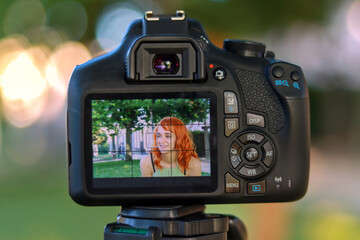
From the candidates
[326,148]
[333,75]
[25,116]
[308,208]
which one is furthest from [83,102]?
[25,116]

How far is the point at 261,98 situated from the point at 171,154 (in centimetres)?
19

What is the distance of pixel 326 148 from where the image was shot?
5.66 meters

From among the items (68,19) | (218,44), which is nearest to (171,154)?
(218,44)

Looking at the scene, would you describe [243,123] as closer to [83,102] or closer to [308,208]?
[83,102]

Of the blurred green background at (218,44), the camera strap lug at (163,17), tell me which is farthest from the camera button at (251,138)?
the blurred green background at (218,44)

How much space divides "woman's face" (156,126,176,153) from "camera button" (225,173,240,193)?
0.11 m

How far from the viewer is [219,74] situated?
887mm

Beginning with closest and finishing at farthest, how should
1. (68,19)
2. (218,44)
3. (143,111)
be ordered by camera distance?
(143,111), (218,44), (68,19)

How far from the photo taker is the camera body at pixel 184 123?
2.83 feet

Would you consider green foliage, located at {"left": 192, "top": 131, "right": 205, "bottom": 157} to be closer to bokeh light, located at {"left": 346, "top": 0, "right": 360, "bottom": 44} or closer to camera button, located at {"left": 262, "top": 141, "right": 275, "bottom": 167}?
camera button, located at {"left": 262, "top": 141, "right": 275, "bottom": 167}

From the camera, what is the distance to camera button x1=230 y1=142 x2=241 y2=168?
0.88m

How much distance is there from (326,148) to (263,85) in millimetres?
5016

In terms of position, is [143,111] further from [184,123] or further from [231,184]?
[231,184]

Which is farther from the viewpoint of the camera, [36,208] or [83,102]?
[36,208]
